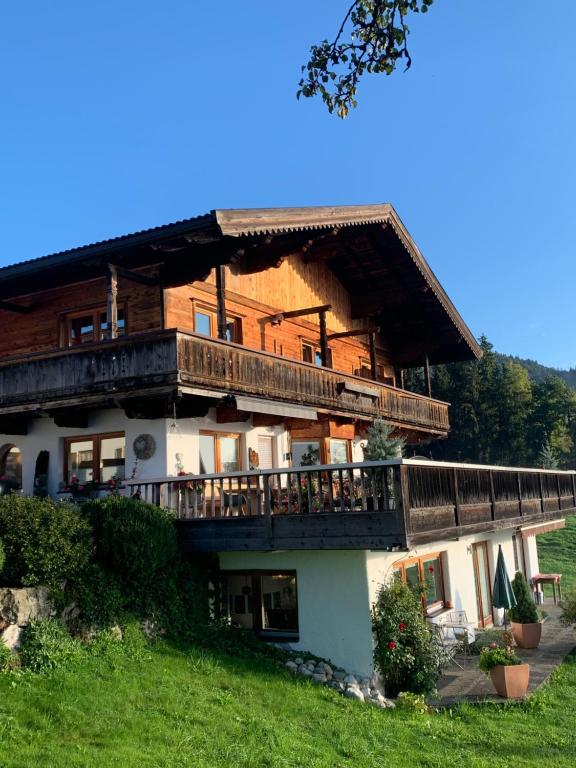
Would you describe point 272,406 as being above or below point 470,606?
above

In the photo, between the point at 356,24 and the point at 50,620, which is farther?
the point at 50,620

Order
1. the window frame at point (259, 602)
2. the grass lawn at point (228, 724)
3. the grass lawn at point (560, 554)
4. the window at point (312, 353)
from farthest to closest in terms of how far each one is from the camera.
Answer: the grass lawn at point (560, 554)
the window at point (312, 353)
the window frame at point (259, 602)
the grass lawn at point (228, 724)

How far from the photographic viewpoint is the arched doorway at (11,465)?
59.7 ft

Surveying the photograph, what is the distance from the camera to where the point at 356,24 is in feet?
22.1

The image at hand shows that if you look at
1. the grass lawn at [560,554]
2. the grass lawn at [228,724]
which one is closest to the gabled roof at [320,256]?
the grass lawn at [228,724]

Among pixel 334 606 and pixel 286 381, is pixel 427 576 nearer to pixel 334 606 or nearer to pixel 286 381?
pixel 334 606

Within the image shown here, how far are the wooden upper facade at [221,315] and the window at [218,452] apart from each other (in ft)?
4.68

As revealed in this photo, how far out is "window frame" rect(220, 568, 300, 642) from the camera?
44.4 ft

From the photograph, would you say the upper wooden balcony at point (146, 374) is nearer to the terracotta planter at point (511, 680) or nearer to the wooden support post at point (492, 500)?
the wooden support post at point (492, 500)

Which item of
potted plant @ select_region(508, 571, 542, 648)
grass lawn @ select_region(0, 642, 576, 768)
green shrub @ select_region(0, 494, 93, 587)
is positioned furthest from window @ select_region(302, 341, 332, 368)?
green shrub @ select_region(0, 494, 93, 587)

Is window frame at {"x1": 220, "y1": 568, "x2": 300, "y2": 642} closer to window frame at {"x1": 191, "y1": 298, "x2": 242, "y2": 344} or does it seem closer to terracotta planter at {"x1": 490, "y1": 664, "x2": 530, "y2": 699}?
terracotta planter at {"x1": 490, "y1": 664, "x2": 530, "y2": 699}

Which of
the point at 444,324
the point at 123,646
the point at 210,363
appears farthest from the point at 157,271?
the point at 444,324

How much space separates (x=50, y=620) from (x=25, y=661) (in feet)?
2.50

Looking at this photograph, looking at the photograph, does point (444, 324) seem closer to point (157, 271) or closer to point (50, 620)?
point (157, 271)
